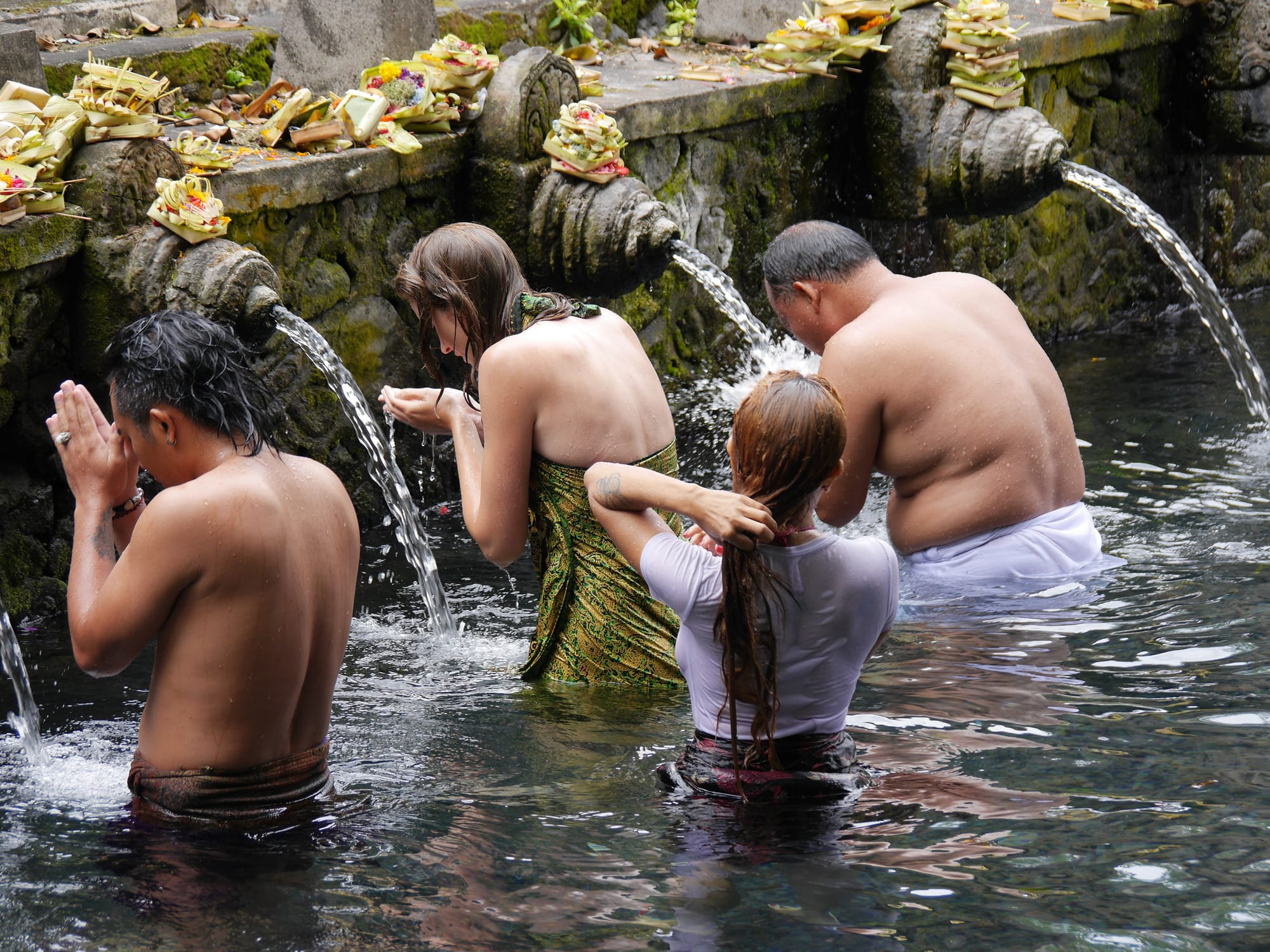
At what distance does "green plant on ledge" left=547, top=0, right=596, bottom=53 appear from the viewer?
7621 millimetres

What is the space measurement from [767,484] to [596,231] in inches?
123

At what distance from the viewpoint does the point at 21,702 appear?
Answer: 3457 millimetres

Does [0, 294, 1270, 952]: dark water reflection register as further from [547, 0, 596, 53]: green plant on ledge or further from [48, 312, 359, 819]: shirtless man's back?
[547, 0, 596, 53]: green plant on ledge

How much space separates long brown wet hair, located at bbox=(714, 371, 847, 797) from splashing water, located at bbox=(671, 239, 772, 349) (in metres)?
3.11

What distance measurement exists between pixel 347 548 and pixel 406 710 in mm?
987

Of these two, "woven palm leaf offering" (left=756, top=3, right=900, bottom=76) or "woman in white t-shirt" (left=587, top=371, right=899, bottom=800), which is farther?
"woven palm leaf offering" (left=756, top=3, right=900, bottom=76)

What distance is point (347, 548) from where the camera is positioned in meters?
2.70

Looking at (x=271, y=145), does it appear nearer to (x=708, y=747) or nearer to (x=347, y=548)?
(x=347, y=548)

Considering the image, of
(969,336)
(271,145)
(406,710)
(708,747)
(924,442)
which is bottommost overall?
(406,710)

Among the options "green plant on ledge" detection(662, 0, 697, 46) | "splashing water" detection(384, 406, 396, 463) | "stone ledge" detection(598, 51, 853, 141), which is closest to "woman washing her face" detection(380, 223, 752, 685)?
"splashing water" detection(384, 406, 396, 463)

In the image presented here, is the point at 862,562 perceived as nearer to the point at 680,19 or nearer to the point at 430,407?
the point at 430,407

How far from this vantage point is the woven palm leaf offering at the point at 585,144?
5.28m

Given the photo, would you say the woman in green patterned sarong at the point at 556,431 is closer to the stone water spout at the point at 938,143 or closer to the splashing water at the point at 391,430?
the splashing water at the point at 391,430

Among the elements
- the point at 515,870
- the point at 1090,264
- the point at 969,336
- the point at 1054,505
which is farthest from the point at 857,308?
the point at 1090,264
